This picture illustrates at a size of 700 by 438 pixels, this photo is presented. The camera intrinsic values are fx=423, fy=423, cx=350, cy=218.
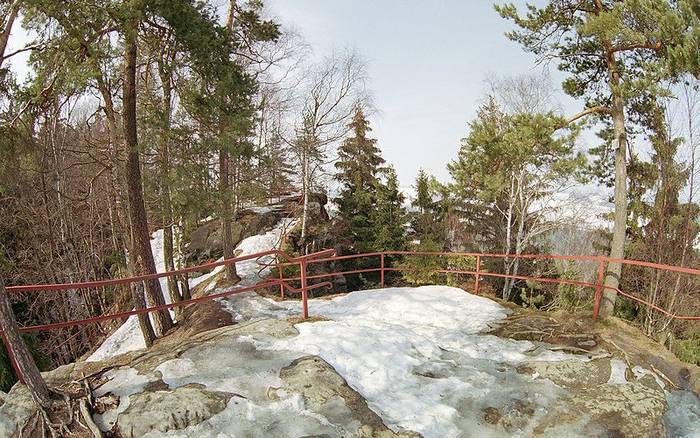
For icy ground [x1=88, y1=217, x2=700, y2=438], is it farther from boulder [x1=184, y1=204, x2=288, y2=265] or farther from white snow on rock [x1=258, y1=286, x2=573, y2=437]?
boulder [x1=184, y1=204, x2=288, y2=265]

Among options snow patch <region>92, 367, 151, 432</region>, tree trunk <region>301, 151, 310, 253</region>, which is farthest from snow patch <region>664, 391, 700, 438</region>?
tree trunk <region>301, 151, 310, 253</region>

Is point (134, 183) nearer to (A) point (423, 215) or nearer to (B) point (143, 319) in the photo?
(B) point (143, 319)

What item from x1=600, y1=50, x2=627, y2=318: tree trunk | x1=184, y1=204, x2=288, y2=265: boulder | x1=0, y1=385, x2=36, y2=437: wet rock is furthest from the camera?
x1=184, y1=204, x2=288, y2=265: boulder

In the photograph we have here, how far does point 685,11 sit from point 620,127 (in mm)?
3324

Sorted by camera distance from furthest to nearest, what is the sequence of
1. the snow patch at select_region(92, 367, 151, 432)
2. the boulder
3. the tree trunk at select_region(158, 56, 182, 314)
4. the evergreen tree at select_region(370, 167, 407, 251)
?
the evergreen tree at select_region(370, 167, 407, 251) → the boulder → the tree trunk at select_region(158, 56, 182, 314) → the snow patch at select_region(92, 367, 151, 432)

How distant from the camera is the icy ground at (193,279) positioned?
1150 cm

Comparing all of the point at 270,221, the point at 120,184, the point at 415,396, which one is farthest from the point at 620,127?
the point at 270,221

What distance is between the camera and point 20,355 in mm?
3488

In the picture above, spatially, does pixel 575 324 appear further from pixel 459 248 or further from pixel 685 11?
pixel 459 248

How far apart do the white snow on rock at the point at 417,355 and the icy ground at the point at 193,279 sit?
515cm

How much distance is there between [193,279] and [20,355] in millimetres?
14505

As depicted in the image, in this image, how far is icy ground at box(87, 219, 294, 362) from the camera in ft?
37.7

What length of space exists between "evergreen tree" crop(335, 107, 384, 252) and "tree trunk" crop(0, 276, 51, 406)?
18072 mm

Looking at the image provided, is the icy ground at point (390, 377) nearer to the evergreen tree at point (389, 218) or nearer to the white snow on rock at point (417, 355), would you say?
the white snow on rock at point (417, 355)
